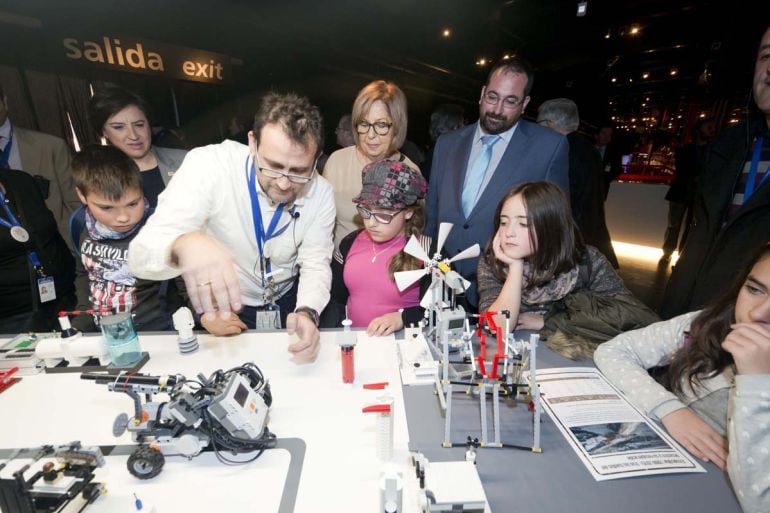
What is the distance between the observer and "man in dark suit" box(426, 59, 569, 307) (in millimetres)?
2438

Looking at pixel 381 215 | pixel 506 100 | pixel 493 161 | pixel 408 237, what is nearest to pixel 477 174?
pixel 493 161

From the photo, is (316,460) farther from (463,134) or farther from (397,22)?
(397,22)

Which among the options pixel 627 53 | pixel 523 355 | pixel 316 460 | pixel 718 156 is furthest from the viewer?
pixel 627 53

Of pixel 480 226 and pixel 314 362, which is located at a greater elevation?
pixel 480 226

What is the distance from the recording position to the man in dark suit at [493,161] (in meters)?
2.44

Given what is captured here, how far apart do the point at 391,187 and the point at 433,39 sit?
6594 millimetres

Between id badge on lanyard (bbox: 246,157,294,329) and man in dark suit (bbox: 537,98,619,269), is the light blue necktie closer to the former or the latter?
id badge on lanyard (bbox: 246,157,294,329)

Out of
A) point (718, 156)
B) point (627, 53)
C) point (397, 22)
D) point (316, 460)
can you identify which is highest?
point (397, 22)

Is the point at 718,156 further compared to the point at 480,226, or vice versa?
the point at 480,226

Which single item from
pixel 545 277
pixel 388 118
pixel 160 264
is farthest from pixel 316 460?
pixel 388 118

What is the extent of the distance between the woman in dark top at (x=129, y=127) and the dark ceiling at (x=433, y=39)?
2.72 m

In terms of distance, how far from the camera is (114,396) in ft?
4.82

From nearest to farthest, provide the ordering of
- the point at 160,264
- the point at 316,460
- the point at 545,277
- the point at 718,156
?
the point at 316,460 < the point at 160,264 < the point at 545,277 < the point at 718,156

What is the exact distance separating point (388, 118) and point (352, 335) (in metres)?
1.81
